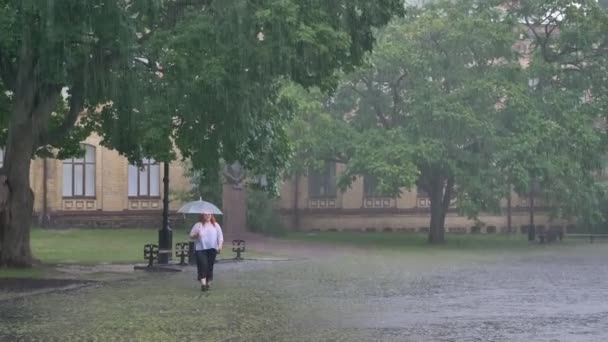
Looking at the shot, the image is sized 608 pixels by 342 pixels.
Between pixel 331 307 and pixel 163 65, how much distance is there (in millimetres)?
7866

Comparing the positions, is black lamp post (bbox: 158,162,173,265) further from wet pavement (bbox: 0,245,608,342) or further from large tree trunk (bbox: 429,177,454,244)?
large tree trunk (bbox: 429,177,454,244)

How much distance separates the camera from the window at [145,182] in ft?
175

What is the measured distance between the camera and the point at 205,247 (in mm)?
19875

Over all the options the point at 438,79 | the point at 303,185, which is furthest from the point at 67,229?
the point at 438,79

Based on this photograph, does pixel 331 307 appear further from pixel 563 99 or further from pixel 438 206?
pixel 438 206

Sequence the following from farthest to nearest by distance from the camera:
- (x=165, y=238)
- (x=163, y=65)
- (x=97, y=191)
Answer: (x=97, y=191) < (x=165, y=238) < (x=163, y=65)

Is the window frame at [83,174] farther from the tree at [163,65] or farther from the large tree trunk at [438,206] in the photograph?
the tree at [163,65]

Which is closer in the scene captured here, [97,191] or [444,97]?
[444,97]

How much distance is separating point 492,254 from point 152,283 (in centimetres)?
1806

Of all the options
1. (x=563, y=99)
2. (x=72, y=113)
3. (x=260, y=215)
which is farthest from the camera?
(x=260, y=215)

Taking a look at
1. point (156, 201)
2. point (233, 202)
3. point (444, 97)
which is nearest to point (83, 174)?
point (156, 201)

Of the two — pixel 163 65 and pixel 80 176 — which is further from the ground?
pixel 163 65

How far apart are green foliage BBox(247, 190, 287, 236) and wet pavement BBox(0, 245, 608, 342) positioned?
2306 cm

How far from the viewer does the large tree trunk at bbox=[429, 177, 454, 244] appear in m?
44.2
